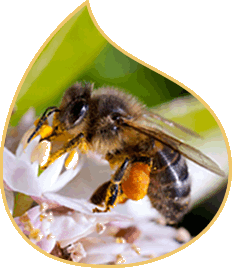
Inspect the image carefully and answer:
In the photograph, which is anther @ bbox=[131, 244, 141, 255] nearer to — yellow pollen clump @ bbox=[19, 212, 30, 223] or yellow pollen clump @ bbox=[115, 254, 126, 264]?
yellow pollen clump @ bbox=[115, 254, 126, 264]

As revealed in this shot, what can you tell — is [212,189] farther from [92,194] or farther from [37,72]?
[37,72]

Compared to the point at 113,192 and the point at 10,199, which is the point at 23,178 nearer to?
the point at 10,199

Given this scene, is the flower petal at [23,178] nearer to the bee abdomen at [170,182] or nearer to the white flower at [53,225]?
the white flower at [53,225]

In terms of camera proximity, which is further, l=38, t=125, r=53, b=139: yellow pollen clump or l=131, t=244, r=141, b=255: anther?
l=131, t=244, r=141, b=255: anther

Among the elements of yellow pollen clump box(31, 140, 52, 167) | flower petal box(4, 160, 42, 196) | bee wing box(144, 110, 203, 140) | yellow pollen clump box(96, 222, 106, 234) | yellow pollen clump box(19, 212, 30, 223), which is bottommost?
yellow pollen clump box(19, 212, 30, 223)

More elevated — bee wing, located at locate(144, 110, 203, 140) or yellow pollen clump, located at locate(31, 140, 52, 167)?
bee wing, located at locate(144, 110, 203, 140)

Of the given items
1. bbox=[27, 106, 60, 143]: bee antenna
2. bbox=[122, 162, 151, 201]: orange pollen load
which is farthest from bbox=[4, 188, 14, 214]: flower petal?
bbox=[122, 162, 151, 201]: orange pollen load

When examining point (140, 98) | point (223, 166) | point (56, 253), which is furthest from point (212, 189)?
point (56, 253)

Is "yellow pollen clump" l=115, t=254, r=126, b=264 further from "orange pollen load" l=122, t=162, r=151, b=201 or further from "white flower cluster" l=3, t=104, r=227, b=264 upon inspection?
"orange pollen load" l=122, t=162, r=151, b=201
